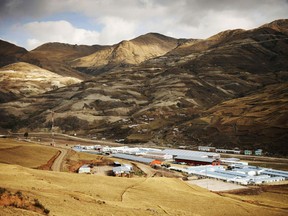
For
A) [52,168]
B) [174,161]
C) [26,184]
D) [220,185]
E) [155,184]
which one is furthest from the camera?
[174,161]

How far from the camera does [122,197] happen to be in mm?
47562

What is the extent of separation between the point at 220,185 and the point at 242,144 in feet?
198

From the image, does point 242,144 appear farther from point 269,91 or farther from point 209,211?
point 209,211

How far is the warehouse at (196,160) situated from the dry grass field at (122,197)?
121 feet

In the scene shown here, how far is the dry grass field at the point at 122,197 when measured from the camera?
35.5 meters

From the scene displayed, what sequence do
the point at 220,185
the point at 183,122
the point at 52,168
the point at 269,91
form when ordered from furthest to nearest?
the point at 269,91
the point at 183,122
the point at 52,168
the point at 220,185

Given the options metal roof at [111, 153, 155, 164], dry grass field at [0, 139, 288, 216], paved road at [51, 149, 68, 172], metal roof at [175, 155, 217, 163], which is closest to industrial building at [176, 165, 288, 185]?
metal roof at [175, 155, 217, 163]

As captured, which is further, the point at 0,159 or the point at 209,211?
the point at 0,159

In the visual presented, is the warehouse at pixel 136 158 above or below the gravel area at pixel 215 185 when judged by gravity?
above

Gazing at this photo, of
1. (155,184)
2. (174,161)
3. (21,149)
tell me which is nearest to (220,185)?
(155,184)

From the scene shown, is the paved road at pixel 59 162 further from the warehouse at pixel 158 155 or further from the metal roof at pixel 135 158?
the warehouse at pixel 158 155

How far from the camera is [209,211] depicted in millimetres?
47531

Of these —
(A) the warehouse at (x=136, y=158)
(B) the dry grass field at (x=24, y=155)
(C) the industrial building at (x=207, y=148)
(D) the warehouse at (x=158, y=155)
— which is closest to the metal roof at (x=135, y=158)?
(A) the warehouse at (x=136, y=158)

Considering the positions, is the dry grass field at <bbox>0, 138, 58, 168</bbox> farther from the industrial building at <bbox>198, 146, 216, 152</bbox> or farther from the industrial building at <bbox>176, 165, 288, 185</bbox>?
the industrial building at <bbox>198, 146, 216, 152</bbox>
